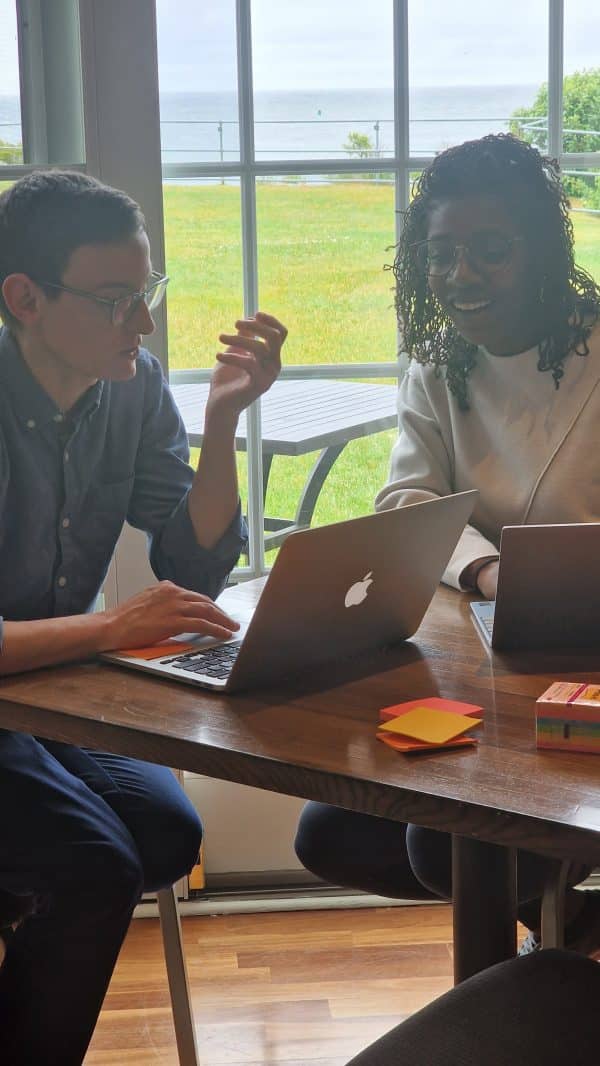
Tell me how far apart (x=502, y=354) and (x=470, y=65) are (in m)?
0.75

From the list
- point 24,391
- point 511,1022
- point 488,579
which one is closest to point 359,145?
point 24,391

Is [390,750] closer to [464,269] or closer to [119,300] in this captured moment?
[119,300]

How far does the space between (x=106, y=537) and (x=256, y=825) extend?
38.7 inches

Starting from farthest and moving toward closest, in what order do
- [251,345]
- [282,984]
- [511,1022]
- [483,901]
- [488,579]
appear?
[282,984]
[251,345]
[488,579]
[483,901]
[511,1022]

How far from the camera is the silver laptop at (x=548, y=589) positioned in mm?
1354

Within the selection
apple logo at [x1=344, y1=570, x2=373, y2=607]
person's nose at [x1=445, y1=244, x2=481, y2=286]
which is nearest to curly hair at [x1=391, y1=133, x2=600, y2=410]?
person's nose at [x1=445, y1=244, x2=481, y2=286]

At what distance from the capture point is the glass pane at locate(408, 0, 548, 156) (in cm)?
244

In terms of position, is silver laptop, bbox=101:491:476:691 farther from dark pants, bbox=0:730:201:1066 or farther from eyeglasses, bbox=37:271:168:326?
eyeglasses, bbox=37:271:168:326

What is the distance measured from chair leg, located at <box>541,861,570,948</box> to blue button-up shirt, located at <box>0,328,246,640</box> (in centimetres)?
67

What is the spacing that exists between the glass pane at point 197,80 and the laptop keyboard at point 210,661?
1.33 metres

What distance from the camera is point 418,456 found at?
2.02 meters

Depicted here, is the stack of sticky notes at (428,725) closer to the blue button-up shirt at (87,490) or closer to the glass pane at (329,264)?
the blue button-up shirt at (87,490)

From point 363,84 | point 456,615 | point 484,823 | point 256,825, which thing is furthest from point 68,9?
point 484,823

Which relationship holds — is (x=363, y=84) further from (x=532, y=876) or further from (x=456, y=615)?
(x=532, y=876)
